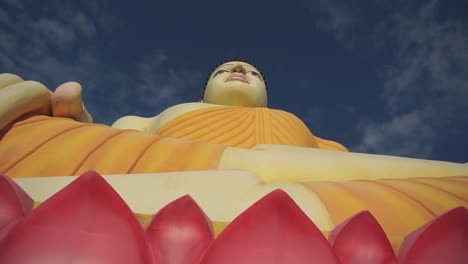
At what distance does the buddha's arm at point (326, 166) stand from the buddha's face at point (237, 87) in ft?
12.6

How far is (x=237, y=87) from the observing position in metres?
7.02

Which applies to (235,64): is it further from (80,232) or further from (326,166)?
(80,232)

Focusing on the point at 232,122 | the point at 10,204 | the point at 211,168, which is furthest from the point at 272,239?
the point at 232,122

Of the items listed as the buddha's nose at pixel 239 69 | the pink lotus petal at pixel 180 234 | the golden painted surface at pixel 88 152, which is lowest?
the buddha's nose at pixel 239 69

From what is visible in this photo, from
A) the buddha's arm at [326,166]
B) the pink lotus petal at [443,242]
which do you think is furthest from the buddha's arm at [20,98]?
the pink lotus petal at [443,242]

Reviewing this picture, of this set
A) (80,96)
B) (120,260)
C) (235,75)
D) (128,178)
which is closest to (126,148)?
(128,178)

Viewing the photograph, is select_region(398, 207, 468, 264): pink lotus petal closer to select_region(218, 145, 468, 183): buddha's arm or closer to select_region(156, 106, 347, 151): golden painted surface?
select_region(218, 145, 468, 183): buddha's arm

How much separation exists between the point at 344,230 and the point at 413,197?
918mm

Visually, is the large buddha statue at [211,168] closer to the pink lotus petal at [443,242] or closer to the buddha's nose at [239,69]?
the pink lotus petal at [443,242]

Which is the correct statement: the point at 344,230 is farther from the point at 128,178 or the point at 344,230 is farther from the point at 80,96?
the point at 80,96

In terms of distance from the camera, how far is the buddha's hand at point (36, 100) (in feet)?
9.67

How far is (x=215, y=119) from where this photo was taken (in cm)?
540

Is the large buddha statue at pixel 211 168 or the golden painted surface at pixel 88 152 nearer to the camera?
the large buddha statue at pixel 211 168

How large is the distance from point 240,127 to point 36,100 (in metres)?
2.50
